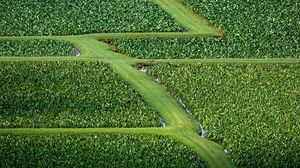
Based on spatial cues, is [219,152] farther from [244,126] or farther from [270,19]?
[270,19]

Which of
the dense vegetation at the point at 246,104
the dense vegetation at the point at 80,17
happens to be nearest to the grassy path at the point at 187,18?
the dense vegetation at the point at 80,17

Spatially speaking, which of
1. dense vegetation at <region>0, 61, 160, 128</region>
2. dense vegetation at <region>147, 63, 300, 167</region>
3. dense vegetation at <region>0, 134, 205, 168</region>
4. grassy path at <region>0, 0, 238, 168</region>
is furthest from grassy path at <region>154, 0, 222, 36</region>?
dense vegetation at <region>0, 134, 205, 168</region>

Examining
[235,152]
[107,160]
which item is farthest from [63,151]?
[235,152]

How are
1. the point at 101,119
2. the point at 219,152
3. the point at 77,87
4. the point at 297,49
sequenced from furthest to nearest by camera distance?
1. the point at 297,49
2. the point at 77,87
3. the point at 101,119
4. the point at 219,152

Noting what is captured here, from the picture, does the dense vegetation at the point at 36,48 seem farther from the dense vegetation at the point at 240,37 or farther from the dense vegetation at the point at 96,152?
the dense vegetation at the point at 96,152

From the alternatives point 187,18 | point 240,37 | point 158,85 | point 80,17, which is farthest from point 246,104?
point 80,17

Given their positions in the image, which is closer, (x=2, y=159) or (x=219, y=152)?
(x=2, y=159)

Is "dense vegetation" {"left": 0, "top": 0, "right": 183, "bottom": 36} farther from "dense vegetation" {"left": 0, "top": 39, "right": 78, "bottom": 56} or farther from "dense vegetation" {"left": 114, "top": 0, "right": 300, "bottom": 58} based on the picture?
"dense vegetation" {"left": 114, "top": 0, "right": 300, "bottom": 58}

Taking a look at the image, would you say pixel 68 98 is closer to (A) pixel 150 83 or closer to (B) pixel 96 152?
(A) pixel 150 83
